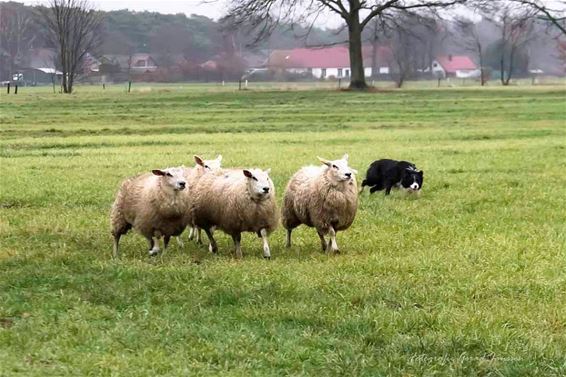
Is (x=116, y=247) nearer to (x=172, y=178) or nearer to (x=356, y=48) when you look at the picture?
(x=172, y=178)

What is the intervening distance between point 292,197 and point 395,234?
1.35 meters

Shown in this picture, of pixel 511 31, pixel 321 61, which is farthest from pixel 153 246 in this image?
pixel 321 61

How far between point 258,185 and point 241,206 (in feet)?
1.00

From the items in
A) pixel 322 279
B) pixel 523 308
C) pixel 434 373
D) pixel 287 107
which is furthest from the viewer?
pixel 287 107

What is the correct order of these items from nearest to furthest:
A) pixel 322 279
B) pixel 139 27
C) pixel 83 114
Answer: pixel 322 279
pixel 83 114
pixel 139 27

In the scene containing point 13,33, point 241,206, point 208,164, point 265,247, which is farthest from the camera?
point 13,33

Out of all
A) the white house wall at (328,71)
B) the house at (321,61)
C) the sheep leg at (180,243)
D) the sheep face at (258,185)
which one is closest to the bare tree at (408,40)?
the house at (321,61)

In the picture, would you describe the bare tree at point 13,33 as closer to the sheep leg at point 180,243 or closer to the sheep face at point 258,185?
the sheep leg at point 180,243

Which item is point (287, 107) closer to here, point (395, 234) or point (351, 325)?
point (395, 234)

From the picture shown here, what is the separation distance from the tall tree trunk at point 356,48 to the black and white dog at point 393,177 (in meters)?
42.4

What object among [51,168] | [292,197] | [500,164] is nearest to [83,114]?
[51,168]

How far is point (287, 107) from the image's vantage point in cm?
4112

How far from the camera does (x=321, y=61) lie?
128m

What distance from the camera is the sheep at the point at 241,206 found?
10.2 m
